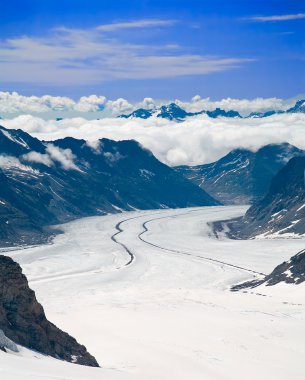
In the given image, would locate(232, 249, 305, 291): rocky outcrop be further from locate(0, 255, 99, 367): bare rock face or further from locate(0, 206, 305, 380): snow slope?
locate(0, 255, 99, 367): bare rock face

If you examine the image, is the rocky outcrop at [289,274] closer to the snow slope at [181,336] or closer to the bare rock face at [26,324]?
the snow slope at [181,336]

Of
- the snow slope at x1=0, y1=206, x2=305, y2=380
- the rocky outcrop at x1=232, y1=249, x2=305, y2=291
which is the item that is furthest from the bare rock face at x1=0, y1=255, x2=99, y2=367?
the rocky outcrop at x1=232, y1=249, x2=305, y2=291

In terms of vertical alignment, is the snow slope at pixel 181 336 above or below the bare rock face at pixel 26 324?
below

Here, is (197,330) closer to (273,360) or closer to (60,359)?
(273,360)

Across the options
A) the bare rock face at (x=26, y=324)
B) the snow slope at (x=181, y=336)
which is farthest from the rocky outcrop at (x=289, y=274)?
the bare rock face at (x=26, y=324)

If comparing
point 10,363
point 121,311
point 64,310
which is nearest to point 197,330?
point 121,311

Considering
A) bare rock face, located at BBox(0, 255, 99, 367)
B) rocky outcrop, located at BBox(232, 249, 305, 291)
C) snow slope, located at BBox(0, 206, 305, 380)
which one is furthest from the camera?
rocky outcrop, located at BBox(232, 249, 305, 291)

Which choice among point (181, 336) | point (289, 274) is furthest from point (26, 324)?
point (289, 274)

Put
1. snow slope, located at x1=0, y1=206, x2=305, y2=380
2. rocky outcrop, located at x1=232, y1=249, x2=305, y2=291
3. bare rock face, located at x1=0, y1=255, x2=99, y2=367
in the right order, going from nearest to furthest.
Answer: bare rock face, located at x1=0, y1=255, x2=99, y2=367
snow slope, located at x1=0, y1=206, x2=305, y2=380
rocky outcrop, located at x1=232, y1=249, x2=305, y2=291

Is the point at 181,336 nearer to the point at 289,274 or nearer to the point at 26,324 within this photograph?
the point at 26,324
